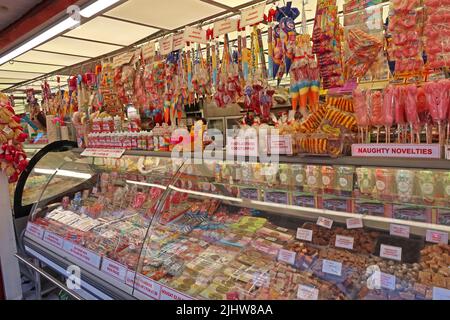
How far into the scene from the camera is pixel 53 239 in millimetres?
2379

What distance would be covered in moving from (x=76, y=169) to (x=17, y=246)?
866 mm

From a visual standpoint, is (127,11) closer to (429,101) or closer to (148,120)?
(148,120)

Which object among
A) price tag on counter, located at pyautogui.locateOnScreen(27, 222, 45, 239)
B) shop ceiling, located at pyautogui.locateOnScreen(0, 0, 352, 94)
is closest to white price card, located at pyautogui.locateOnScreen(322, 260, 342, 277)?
price tag on counter, located at pyautogui.locateOnScreen(27, 222, 45, 239)

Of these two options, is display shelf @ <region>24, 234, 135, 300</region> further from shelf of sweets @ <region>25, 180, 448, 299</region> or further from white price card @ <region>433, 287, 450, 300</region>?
white price card @ <region>433, 287, 450, 300</region>

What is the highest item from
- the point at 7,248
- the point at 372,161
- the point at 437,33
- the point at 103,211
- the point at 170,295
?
the point at 437,33

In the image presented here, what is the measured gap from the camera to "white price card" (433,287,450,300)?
1.18 m

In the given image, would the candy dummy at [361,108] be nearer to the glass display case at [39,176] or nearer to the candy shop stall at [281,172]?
the candy shop stall at [281,172]

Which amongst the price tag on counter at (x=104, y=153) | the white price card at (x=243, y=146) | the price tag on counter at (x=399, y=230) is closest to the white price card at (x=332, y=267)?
the price tag on counter at (x=399, y=230)

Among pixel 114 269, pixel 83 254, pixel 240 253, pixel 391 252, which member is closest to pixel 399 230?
pixel 391 252

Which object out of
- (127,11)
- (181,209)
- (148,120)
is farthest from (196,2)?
(181,209)

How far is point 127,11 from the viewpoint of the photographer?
13.7 feet

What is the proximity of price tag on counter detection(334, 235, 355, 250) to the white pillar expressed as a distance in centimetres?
281

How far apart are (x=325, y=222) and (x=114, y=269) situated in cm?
125

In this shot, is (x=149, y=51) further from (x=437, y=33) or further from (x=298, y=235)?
(x=437, y=33)
